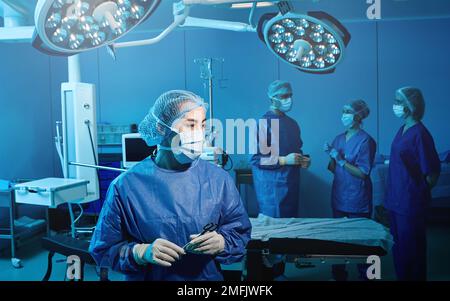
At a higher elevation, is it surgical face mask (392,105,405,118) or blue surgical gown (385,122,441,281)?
surgical face mask (392,105,405,118)

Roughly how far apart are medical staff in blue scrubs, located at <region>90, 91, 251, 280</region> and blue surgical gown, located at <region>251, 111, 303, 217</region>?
0.52 meters

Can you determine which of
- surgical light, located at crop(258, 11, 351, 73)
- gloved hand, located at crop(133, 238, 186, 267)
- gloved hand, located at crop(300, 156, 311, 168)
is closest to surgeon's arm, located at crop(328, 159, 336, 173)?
gloved hand, located at crop(300, 156, 311, 168)

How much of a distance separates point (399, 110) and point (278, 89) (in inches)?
22.3

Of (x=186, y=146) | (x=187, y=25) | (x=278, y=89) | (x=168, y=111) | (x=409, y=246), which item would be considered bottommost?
(x=409, y=246)

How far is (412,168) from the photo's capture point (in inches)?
66.9

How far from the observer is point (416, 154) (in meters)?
1.69

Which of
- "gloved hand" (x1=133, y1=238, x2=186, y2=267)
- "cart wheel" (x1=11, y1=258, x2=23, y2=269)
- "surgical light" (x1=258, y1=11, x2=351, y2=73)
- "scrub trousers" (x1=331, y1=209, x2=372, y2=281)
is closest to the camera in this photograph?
"gloved hand" (x1=133, y1=238, x2=186, y2=267)

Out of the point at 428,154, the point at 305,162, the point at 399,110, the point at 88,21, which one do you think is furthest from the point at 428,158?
the point at 88,21

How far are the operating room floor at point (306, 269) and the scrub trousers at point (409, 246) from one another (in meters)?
0.03

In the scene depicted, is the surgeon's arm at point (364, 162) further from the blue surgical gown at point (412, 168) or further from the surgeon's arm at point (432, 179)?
the surgeon's arm at point (432, 179)

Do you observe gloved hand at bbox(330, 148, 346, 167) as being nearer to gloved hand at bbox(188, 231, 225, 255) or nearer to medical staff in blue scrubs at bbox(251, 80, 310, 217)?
medical staff in blue scrubs at bbox(251, 80, 310, 217)

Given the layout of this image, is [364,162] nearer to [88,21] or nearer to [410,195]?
[410,195]

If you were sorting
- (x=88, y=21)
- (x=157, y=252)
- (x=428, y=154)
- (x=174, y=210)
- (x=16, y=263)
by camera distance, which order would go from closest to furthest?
1. (x=157, y=252)
2. (x=174, y=210)
3. (x=88, y=21)
4. (x=428, y=154)
5. (x=16, y=263)

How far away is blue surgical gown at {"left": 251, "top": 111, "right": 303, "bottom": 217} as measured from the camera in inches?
68.7
